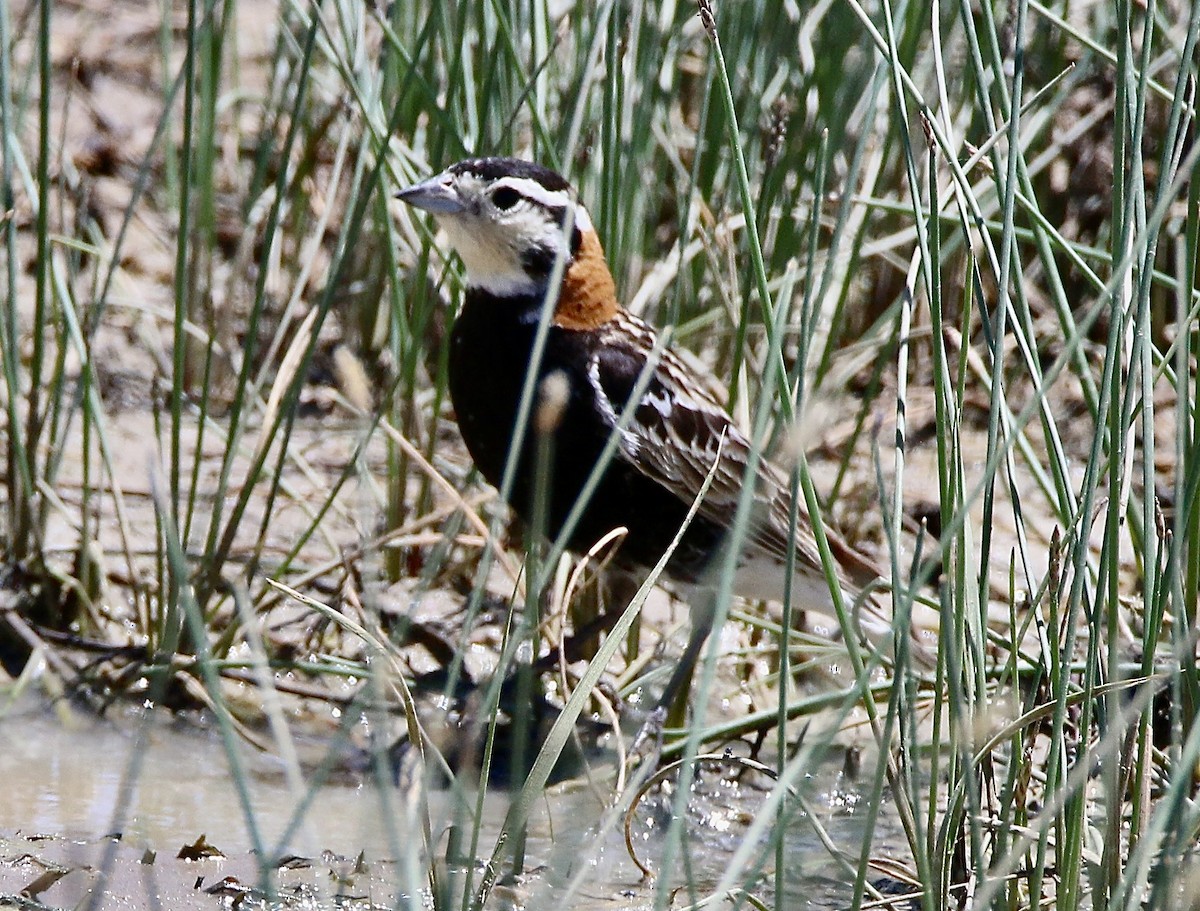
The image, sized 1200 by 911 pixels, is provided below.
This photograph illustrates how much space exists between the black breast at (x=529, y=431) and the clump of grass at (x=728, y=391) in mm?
158

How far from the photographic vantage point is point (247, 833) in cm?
337

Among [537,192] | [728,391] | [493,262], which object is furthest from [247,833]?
[728,391]

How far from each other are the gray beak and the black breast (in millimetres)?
262

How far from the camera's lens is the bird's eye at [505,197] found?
12.2ft

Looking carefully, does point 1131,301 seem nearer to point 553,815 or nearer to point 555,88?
point 553,815

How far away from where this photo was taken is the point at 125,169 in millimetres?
6688

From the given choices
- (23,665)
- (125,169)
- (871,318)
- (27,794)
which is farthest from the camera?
(125,169)

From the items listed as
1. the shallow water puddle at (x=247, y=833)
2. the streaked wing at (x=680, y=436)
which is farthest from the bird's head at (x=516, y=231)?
the shallow water puddle at (x=247, y=833)

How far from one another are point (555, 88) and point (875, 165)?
2.99 feet

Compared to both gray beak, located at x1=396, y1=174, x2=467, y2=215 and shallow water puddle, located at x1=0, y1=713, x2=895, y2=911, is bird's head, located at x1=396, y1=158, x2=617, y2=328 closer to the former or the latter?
gray beak, located at x1=396, y1=174, x2=467, y2=215

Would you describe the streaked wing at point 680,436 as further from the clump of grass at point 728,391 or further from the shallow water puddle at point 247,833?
the shallow water puddle at point 247,833

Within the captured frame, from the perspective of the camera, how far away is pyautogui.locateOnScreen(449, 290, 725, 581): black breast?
12.4 feet

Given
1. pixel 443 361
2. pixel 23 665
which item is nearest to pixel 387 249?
pixel 443 361

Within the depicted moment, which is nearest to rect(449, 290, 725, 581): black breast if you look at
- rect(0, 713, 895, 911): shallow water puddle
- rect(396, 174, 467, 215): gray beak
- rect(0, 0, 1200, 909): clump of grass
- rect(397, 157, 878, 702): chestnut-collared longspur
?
rect(397, 157, 878, 702): chestnut-collared longspur
